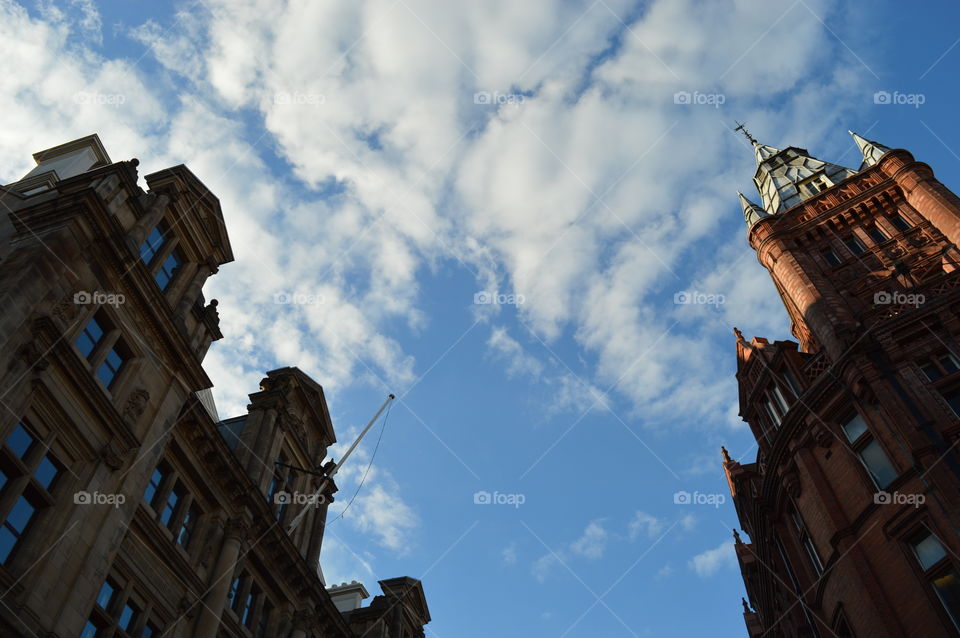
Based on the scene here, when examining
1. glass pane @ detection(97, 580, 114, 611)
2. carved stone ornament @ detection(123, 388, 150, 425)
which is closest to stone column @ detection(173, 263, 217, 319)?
carved stone ornament @ detection(123, 388, 150, 425)

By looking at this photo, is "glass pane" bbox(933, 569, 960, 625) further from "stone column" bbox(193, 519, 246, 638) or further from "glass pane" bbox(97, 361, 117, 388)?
"glass pane" bbox(97, 361, 117, 388)

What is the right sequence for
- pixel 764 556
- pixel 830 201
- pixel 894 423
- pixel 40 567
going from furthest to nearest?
pixel 830 201
pixel 764 556
pixel 894 423
pixel 40 567

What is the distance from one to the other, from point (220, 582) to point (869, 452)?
89.5 feet

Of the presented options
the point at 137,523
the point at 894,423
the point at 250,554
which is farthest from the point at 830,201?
the point at 137,523

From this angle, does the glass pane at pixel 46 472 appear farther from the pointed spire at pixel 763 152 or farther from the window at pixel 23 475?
the pointed spire at pixel 763 152

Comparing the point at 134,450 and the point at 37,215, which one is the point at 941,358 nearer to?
the point at 134,450

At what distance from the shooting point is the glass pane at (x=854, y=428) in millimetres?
33844

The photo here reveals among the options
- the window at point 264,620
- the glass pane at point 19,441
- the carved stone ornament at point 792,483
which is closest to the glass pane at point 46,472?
the glass pane at point 19,441

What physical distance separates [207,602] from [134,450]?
583 cm

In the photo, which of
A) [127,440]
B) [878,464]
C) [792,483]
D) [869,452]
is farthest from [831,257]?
[127,440]

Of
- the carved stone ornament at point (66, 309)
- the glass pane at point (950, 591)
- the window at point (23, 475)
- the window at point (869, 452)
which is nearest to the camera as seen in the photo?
the window at point (23, 475)

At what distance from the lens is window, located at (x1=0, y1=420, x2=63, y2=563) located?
1773 cm

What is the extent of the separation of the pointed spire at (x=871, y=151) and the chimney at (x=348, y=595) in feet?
144

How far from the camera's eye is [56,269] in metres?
21.0
